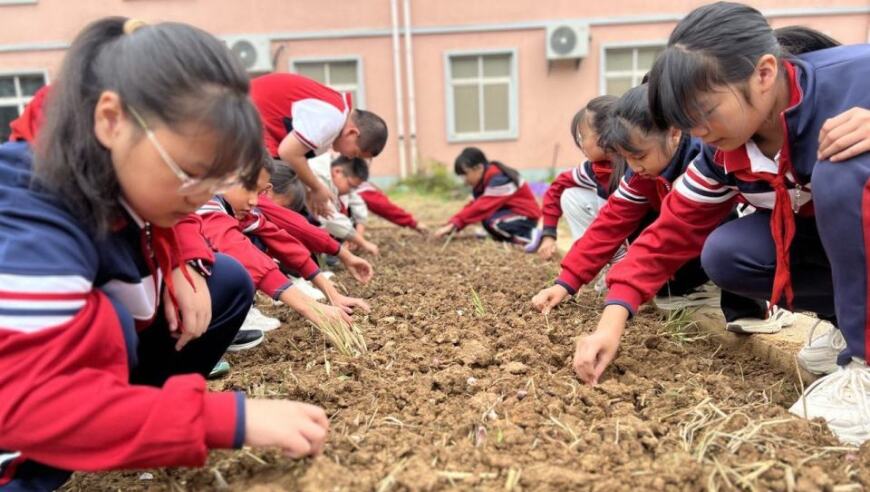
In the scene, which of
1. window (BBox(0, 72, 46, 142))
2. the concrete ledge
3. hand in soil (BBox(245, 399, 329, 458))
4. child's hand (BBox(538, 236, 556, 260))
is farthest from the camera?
window (BBox(0, 72, 46, 142))

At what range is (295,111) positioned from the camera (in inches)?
171

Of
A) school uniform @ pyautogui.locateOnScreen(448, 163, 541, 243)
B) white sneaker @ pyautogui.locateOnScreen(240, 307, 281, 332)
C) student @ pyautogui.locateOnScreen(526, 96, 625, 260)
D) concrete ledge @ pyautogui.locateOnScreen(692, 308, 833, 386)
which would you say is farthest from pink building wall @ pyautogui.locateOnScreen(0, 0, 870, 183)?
concrete ledge @ pyautogui.locateOnScreen(692, 308, 833, 386)

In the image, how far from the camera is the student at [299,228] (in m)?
3.73

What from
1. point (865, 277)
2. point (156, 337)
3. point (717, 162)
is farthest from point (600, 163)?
point (156, 337)

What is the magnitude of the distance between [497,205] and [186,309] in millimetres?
4845

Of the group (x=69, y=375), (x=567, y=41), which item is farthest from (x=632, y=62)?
(x=69, y=375)

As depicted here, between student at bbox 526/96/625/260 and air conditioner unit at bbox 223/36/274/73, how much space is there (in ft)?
26.9

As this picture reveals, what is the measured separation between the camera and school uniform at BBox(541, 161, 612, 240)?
4086 millimetres

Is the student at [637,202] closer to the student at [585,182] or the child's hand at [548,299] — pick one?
the child's hand at [548,299]

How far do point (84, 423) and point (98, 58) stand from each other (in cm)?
68

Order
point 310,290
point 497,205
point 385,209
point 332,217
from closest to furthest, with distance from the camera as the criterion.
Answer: point 310,290 → point 332,217 → point 385,209 → point 497,205

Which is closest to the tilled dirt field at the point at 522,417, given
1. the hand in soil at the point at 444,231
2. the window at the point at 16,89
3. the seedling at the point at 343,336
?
the seedling at the point at 343,336

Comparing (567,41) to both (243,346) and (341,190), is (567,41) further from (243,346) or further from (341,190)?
(243,346)

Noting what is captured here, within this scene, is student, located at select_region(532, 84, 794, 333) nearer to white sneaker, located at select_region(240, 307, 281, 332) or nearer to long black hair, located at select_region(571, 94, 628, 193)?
long black hair, located at select_region(571, 94, 628, 193)
